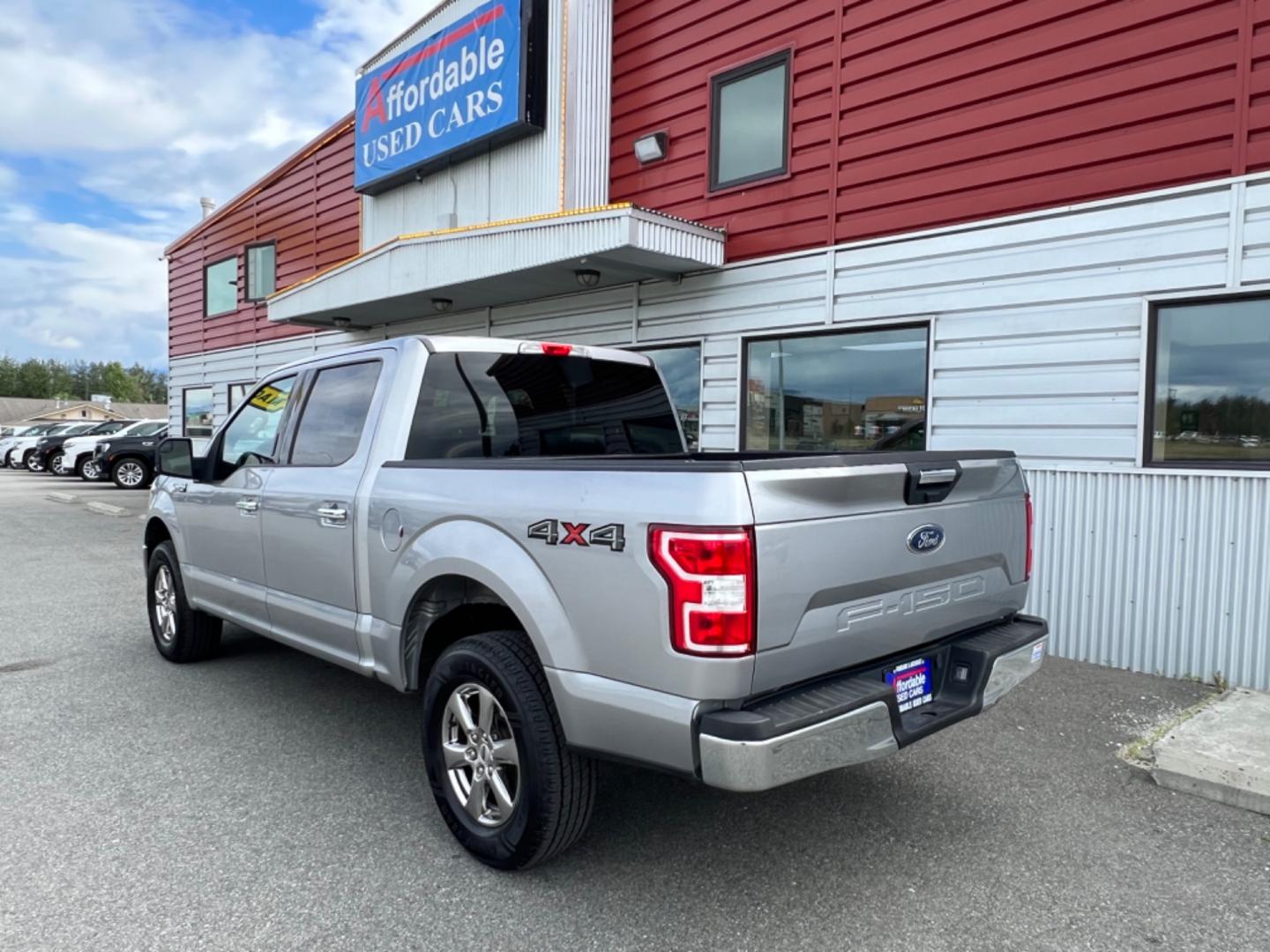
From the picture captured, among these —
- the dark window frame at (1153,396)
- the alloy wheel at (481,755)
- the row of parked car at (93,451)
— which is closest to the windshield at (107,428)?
the row of parked car at (93,451)

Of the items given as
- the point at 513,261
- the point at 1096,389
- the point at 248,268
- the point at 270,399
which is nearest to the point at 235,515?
the point at 270,399

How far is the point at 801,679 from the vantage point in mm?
2482

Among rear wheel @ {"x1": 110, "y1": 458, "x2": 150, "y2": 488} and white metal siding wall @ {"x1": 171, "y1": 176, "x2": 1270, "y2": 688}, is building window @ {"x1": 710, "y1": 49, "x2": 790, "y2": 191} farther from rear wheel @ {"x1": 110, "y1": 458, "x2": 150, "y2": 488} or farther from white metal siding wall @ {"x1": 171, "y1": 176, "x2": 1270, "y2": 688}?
rear wheel @ {"x1": 110, "y1": 458, "x2": 150, "y2": 488}

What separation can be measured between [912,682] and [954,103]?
17.1ft

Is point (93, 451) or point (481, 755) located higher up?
point (93, 451)

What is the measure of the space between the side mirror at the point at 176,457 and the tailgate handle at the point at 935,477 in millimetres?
4097

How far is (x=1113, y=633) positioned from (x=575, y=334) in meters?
5.98

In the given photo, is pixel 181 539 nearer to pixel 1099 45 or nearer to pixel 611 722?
pixel 611 722

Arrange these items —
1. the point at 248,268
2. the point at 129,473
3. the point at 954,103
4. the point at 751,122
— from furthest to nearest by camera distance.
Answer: the point at 129,473, the point at 248,268, the point at 751,122, the point at 954,103

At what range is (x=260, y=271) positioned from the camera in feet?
52.0

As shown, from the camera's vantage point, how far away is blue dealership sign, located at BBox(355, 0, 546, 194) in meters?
9.09

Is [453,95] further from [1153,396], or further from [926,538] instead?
[926,538]

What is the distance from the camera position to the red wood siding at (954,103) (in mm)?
5281

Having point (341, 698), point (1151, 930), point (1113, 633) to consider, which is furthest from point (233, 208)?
point (1151, 930)
